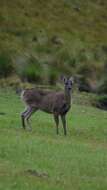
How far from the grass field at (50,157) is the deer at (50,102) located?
692 mm

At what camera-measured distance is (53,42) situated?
220ft

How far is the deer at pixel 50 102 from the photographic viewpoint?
102 feet

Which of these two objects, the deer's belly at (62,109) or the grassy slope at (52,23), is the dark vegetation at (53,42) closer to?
the grassy slope at (52,23)

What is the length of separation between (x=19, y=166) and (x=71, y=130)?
12223 mm

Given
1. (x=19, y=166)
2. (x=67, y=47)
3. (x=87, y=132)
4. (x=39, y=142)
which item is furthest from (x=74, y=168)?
(x=67, y=47)

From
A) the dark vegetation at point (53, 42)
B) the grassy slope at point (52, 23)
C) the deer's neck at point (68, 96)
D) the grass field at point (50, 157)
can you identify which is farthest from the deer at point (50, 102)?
the grassy slope at point (52, 23)

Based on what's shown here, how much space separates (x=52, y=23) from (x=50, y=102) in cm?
3923

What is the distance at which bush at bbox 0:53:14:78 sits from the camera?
59094 mm

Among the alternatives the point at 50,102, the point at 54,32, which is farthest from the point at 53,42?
the point at 50,102

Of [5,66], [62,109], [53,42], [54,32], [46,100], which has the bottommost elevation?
[53,42]

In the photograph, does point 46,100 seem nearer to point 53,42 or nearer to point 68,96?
point 68,96

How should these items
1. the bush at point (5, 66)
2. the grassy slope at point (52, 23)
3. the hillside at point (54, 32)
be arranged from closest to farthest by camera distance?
the bush at point (5, 66) < the hillside at point (54, 32) < the grassy slope at point (52, 23)

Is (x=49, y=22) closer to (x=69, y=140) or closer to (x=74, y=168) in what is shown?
(x=69, y=140)

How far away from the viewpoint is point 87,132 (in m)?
32.8
